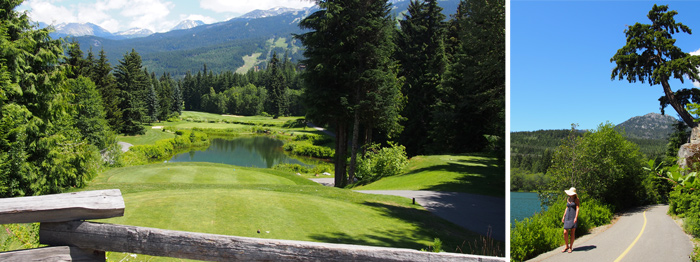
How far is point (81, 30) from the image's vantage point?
24.6 ft

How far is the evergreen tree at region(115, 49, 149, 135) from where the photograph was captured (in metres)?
7.13

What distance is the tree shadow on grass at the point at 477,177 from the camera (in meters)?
9.58

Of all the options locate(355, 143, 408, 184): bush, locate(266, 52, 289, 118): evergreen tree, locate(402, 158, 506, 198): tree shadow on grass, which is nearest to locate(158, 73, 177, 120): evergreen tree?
locate(266, 52, 289, 118): evergreen tree

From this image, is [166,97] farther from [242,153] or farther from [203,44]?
[203,44]

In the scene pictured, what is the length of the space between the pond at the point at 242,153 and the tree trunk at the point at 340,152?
4.88 m

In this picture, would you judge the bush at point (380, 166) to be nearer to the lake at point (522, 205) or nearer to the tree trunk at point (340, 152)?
the tree trunk at point (340, 152)

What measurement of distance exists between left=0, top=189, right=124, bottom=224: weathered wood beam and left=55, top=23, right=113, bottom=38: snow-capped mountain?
18.0 ft

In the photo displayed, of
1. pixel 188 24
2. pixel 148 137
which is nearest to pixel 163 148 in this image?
pixel 148 137

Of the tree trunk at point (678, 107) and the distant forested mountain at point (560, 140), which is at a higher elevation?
the tree trunk at point (678, 107)

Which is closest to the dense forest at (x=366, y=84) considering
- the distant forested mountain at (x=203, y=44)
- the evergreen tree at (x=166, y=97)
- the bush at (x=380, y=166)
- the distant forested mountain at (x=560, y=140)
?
the bush at (x=380, y=166)

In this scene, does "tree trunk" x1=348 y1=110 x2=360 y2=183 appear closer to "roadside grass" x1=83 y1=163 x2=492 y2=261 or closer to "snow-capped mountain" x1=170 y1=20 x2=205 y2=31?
"roadside grass" x1=83 y1=163 x2=492 y2=261

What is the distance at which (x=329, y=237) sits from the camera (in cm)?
503

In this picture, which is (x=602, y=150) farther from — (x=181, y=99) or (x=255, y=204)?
(x=181, y=99)

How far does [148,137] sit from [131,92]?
3.19 feet
